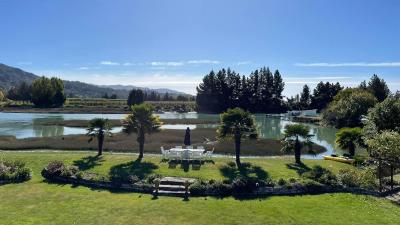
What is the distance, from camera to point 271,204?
1870 cm

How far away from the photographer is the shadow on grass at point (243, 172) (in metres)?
23.8

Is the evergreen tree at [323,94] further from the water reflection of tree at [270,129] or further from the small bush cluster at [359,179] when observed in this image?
the small bush cluster at [359,179]

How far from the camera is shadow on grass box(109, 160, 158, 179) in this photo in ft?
77.4

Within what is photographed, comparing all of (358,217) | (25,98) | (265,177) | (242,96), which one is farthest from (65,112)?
(358,217)

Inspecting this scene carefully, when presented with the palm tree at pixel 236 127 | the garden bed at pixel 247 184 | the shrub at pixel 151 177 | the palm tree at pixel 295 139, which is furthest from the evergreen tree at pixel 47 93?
the shrub at pixel 151 177

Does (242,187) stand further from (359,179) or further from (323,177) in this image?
(359,179)

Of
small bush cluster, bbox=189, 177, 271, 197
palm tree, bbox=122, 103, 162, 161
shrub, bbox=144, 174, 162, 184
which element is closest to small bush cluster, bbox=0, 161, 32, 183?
shrub, bbox=144, 174, 162, 184

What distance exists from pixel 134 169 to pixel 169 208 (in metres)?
8.17

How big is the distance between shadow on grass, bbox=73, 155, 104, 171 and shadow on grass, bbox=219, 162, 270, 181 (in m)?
9.40

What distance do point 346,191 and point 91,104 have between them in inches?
5556

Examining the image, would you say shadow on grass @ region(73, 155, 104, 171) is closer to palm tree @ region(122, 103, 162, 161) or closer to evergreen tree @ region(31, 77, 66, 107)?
palm tree @ region(122, 103, 162, 161)

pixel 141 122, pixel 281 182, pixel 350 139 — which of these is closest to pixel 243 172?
pixel 281 182

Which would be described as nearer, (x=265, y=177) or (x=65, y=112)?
(x=265, y=177)

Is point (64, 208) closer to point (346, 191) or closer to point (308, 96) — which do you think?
point (346, 191)
